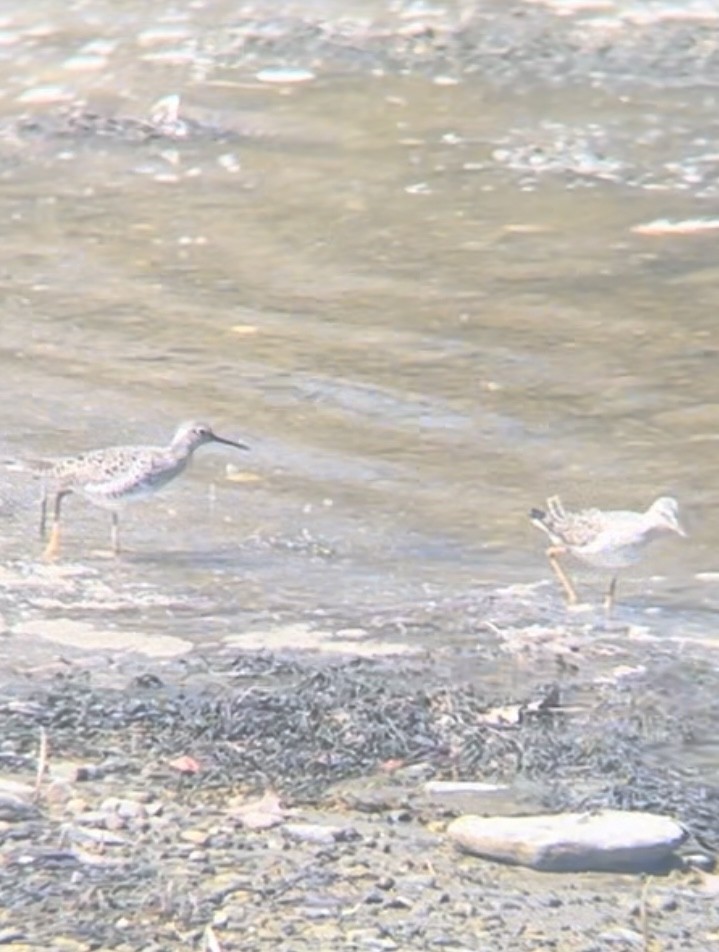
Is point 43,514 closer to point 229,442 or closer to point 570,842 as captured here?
point 229,442

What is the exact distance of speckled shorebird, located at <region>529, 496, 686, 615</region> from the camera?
9195 mm

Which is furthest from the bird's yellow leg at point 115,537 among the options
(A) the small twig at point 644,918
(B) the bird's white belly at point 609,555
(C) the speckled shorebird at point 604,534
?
(A) the small twig at point 644,918

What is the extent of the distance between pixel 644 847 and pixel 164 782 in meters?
1.20

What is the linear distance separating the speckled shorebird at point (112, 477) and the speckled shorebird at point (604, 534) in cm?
128

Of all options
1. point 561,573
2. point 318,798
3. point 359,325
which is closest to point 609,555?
point 561,573

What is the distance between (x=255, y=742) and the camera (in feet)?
24.5

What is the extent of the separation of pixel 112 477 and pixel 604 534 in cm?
165

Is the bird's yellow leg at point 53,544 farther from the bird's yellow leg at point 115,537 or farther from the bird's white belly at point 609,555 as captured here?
the bird's white belly at point 609,555

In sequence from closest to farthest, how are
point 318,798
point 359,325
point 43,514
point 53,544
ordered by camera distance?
point 318,798
point 53,544
point 43,514
point 359,325

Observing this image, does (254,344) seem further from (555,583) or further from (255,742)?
(255,742)

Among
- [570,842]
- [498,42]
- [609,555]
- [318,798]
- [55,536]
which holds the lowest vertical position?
[498,42]

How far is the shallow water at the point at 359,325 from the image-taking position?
9750 millimetres

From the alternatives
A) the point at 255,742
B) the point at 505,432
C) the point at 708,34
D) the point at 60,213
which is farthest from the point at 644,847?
the point at 708,34

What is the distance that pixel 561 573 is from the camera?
9.42 metres
